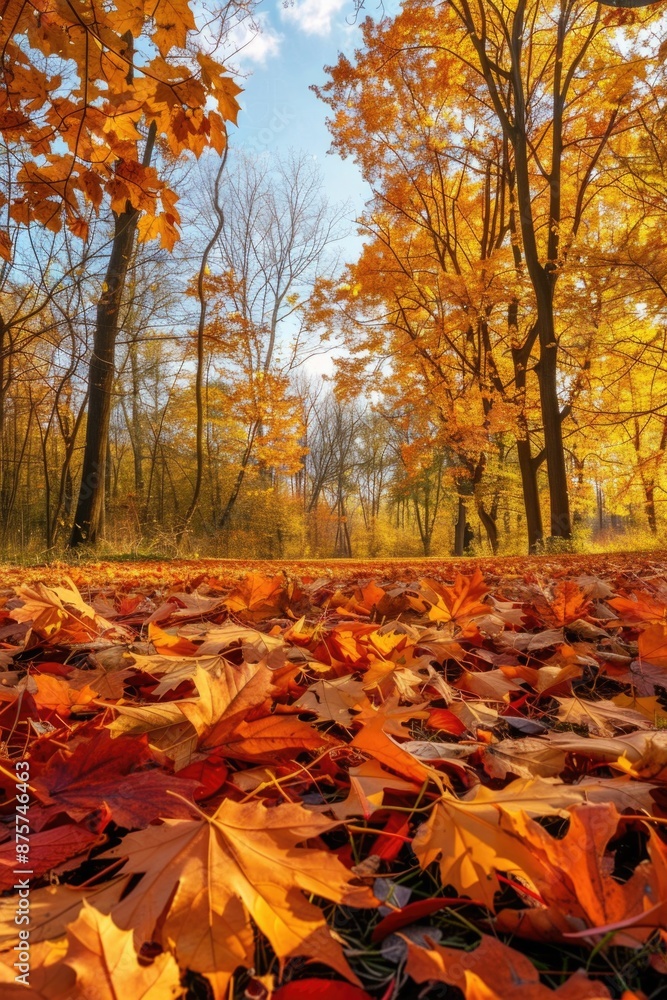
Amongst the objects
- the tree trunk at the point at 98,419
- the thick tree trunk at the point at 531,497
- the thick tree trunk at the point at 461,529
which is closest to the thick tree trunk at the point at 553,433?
the thick tree trunk at the point at 531,497

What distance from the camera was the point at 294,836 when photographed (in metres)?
0.46

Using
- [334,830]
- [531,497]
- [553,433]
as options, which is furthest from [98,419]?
[334,830]

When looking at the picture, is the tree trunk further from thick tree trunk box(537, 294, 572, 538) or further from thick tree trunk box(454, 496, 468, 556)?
thick tree trunk box(454, 496, 468, 556)

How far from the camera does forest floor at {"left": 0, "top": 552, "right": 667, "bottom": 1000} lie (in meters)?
0.38

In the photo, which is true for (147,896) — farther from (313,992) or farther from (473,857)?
(473,857)

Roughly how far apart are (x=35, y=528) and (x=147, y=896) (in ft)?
66.8

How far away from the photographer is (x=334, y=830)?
0.57 meters

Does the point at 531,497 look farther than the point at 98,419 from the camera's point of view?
Yes

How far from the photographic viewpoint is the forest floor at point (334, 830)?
0.38 m

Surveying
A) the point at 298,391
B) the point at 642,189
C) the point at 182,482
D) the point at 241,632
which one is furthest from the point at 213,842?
the point at 298,391

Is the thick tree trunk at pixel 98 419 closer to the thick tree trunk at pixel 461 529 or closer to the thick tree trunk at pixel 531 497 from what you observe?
the thick tree trunk at pixel 531 497

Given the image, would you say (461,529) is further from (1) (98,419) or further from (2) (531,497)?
(1) (98,419)

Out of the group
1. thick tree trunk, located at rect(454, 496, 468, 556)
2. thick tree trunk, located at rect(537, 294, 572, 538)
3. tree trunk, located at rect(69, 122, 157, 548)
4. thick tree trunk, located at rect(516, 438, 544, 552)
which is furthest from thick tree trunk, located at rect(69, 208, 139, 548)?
thick tree trunk, located at rect(454, 496, 468, 556)

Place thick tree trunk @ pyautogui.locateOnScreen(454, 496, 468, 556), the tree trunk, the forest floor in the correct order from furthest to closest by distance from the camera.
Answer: thick tree trunk @ pyautogui.locateOnScreen(454, 496, 468, 556) < the tree trunk < the forest floor
